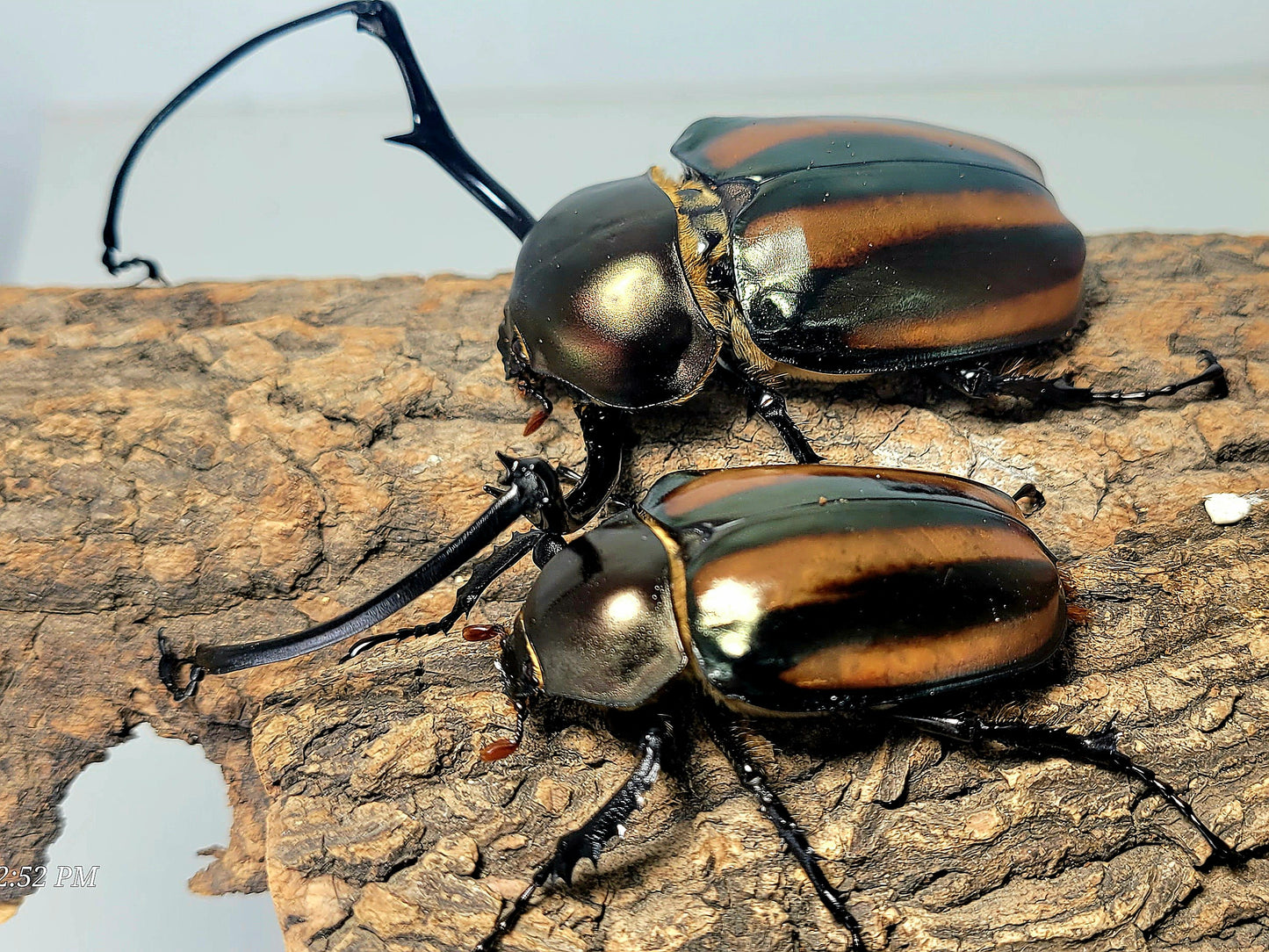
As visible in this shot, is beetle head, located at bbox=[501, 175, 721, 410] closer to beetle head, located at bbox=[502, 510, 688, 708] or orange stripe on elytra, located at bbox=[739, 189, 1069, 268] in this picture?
orange stripe on elytra, located at bbox=[739, 189, 1069, 268]

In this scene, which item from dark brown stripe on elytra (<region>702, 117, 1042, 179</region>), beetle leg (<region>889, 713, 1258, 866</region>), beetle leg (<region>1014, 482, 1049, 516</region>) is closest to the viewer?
beetle leg (<region>889, 713, 1258, 866</region>)

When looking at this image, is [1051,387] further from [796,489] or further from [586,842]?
[586,842]

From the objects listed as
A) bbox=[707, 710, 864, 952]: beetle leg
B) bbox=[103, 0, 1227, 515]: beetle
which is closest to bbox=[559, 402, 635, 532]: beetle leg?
bbox=[103, 0, 1227, 515]: beetle

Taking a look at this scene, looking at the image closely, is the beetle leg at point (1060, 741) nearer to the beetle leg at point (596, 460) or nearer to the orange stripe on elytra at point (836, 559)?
the orange stripe on elytra at point (836, 559)

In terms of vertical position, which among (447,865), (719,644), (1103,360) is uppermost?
(1103,360)

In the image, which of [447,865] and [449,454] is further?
[449,454]

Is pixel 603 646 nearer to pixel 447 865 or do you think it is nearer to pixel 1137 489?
pixel 447 865

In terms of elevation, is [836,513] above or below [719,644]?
above

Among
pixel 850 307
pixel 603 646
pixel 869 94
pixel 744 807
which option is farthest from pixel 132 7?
pixel 744 807
